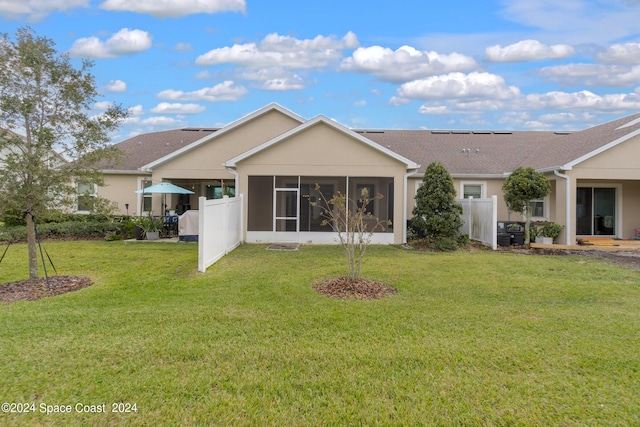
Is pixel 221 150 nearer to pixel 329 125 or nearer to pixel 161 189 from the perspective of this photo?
pixel 161 189

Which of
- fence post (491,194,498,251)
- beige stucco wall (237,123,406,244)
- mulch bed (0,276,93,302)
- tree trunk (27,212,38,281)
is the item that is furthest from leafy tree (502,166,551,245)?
tree trunk (27,212,38,281)

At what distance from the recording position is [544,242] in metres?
14.0

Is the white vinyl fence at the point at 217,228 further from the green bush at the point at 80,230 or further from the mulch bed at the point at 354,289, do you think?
the green bush at the point at 80,230

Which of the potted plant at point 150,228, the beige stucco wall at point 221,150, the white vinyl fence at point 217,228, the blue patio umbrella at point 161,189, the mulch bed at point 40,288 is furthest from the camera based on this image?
the beige stucco wall at point 221,150

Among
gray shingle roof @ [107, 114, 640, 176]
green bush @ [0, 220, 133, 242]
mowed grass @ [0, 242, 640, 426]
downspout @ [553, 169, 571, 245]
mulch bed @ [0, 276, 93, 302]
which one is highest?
gray shingle roof @ [107, 114, 640, 176]

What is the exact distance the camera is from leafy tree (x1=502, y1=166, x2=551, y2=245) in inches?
507

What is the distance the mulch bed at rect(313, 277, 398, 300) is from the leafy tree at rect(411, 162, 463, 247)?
6123mm

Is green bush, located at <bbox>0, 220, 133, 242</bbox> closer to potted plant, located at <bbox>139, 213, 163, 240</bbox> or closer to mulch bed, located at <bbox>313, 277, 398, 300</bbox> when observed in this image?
potted plant, located at <bbox>139, 213, 163, 240</bbox>

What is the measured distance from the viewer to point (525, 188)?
1291 centimetres

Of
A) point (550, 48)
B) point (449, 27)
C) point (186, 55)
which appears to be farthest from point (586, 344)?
point (186, 55)

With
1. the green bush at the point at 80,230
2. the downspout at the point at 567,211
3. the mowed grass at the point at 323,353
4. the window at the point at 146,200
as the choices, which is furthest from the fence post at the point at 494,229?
the window at the point at 146,200

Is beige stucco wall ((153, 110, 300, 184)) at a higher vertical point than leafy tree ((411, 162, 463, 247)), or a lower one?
higher

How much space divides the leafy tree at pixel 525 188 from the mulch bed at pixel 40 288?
12690mm

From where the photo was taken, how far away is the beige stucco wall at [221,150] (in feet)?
54.4
